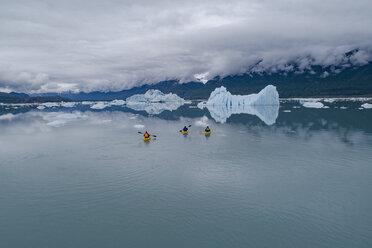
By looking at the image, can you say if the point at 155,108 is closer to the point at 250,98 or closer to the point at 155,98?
the point at 250,98

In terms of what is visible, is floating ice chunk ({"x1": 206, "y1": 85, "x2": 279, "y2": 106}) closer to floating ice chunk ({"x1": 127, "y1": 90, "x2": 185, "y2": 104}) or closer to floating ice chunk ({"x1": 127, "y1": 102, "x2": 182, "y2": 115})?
floating ice chunk ({"x1": 127, "y1": 102, "x2": 182, "y2": 115})

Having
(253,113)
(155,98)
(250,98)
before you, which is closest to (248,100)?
(250,98)

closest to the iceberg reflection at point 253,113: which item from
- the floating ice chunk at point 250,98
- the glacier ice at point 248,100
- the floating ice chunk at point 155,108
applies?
the glacier ice at point 248,100

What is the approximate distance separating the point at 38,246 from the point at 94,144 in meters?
18.2

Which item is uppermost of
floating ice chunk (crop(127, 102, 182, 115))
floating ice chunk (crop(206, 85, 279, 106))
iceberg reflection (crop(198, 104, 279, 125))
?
floating ice chunk (crop(206, 85, 279, 106))

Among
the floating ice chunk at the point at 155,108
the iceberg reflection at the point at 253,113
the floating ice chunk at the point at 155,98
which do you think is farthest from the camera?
the floating ice chunk at the point at 155,98

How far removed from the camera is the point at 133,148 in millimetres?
24859

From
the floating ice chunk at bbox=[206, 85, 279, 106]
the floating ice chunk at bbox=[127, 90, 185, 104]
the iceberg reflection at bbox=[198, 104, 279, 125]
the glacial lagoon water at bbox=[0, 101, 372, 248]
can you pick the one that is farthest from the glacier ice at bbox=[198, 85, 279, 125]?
the glacial lagoon water at bbox=[0, 101, 372, 248]

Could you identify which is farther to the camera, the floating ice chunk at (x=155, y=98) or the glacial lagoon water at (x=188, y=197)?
the floating ice chunk at (x=155, y=98)

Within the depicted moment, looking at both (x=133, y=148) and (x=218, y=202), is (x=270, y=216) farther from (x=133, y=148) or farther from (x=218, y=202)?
(x=133, y=148)

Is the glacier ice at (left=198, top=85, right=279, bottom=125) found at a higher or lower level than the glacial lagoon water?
higher

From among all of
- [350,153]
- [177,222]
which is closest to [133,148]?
[177,222]

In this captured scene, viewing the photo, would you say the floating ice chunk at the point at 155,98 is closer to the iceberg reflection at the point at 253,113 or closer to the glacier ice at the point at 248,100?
the glacier ice at the point at 248,100

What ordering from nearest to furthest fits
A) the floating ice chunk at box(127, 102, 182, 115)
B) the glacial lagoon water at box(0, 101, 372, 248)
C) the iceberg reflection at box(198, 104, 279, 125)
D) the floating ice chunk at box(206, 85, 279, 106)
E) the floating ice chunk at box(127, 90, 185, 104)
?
the glacial lagoon water at box(0, 101, 372, 248) → the iceberg reflection at box(198, 104, 279, 125) → the floating ice chunk at box(127, 102, 182, 115) → the floating ice chunk at box(206, 85, 279, 106) → the floating ice chunk at box(127, 90, 185, 104)
